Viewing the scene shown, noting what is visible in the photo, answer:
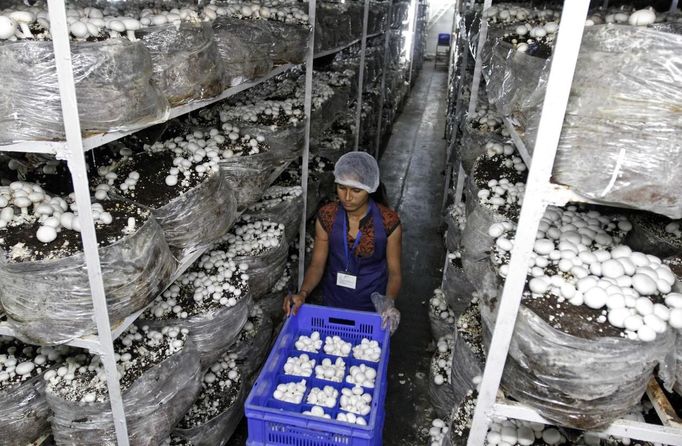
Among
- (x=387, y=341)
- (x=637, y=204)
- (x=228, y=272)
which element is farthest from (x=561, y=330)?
(x=228, y=272)

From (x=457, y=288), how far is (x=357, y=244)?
60 centimetres

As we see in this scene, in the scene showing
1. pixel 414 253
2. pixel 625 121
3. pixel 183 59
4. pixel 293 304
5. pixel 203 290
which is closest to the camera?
pixel 625 121

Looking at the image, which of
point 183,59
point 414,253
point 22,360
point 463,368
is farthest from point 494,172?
point 414,253

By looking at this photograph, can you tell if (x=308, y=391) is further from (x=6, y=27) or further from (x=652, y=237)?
(x=6, y=27)

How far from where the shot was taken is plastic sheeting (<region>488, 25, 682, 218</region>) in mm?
923

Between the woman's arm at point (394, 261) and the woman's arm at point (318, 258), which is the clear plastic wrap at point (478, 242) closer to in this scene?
the woman's arm at point (394, 261)

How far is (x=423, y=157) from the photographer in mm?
7871

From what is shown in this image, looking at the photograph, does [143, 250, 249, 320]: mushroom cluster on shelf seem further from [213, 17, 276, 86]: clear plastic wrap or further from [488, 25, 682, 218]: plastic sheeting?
[488, 25, 682, 218]: plastic sheeting

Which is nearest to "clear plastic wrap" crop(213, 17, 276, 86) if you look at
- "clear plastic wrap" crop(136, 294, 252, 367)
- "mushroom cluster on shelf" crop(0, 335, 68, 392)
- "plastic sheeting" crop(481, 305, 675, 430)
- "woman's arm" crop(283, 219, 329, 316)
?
"woman's arm" crop(283, 219, 329, 316)

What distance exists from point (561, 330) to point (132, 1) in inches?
98.2

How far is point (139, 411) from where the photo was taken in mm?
1686

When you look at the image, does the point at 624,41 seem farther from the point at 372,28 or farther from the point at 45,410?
the point at 372,28

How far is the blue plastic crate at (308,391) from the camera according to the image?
1.75m

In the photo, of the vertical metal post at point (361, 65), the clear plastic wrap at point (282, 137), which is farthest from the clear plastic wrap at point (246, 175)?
the vertical metal post at point (361, 65)
